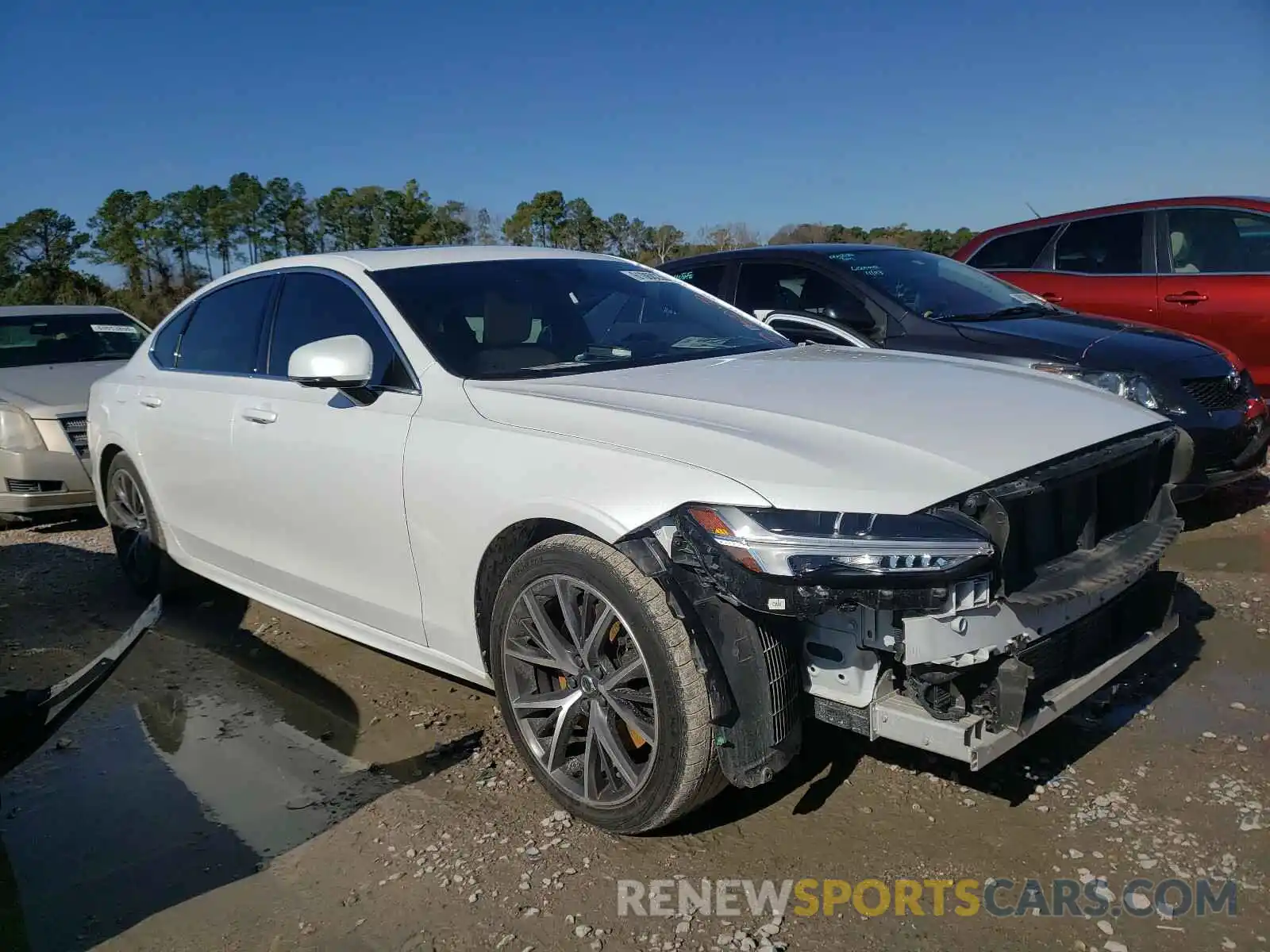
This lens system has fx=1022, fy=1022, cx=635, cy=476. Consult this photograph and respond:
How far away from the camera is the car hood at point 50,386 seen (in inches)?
286

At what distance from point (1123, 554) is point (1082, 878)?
903 millimetres

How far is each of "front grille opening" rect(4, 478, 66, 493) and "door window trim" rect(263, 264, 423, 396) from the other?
12.1ft

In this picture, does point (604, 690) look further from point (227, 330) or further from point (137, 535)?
point (137, 535)

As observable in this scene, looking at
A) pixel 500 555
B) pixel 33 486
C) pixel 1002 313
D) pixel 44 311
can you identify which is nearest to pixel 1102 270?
pixel 1002 313

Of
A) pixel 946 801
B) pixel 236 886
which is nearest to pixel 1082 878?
pixel 946 801

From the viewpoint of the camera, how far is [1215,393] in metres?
5.59

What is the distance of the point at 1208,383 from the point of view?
558 cm

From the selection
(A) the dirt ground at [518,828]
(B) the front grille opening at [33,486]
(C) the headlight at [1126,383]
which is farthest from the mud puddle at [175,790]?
(C) the headlight at [1126,383]

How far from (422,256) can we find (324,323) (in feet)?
1.58

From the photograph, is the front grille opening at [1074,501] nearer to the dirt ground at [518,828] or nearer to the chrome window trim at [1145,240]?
the dirt ground at [518,828]

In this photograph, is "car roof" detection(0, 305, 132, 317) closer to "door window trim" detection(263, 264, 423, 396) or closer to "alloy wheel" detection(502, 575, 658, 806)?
"door window trim" detection(263, 264, 423, 396)

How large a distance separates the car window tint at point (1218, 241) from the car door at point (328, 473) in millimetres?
6034

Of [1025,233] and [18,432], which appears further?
[1025,233]

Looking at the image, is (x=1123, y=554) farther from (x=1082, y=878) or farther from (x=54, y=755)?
(x=54, y=755)
